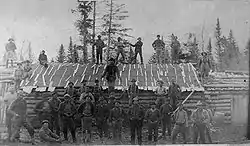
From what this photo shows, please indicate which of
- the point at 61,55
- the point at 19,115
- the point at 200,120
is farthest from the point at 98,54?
the point at 200,120

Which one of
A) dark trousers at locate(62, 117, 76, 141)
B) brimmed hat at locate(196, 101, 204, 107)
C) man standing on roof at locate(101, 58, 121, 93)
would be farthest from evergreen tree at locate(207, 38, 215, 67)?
dark trousers at locate(62, 117, 76, 141)

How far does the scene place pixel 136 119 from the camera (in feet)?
22.3

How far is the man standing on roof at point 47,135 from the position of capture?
657 cm

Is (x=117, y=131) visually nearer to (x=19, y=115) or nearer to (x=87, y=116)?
(x=87, y=116)

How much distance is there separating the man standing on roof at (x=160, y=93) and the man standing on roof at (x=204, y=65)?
0.78m

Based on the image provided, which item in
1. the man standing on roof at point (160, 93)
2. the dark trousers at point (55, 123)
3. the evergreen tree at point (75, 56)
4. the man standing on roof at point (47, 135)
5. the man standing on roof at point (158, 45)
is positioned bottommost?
the man standing on roof at point (47, 135)

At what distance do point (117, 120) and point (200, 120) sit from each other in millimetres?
1460

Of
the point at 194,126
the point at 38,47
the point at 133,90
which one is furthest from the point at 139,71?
the point at 38,47

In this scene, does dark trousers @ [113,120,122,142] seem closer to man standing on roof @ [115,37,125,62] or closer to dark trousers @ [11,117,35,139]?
man standing on roof @ [115,37,125,62]

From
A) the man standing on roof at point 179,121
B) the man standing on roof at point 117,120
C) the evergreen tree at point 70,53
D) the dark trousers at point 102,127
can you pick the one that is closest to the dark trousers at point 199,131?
the man standing on roof at point 179,121

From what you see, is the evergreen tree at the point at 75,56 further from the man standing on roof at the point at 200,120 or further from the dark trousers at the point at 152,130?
the man standing on roof at the point at 200,120

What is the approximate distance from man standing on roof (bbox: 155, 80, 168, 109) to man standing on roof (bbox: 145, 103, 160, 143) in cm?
9

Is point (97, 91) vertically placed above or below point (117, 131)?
above

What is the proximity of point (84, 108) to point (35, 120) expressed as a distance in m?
0.85
